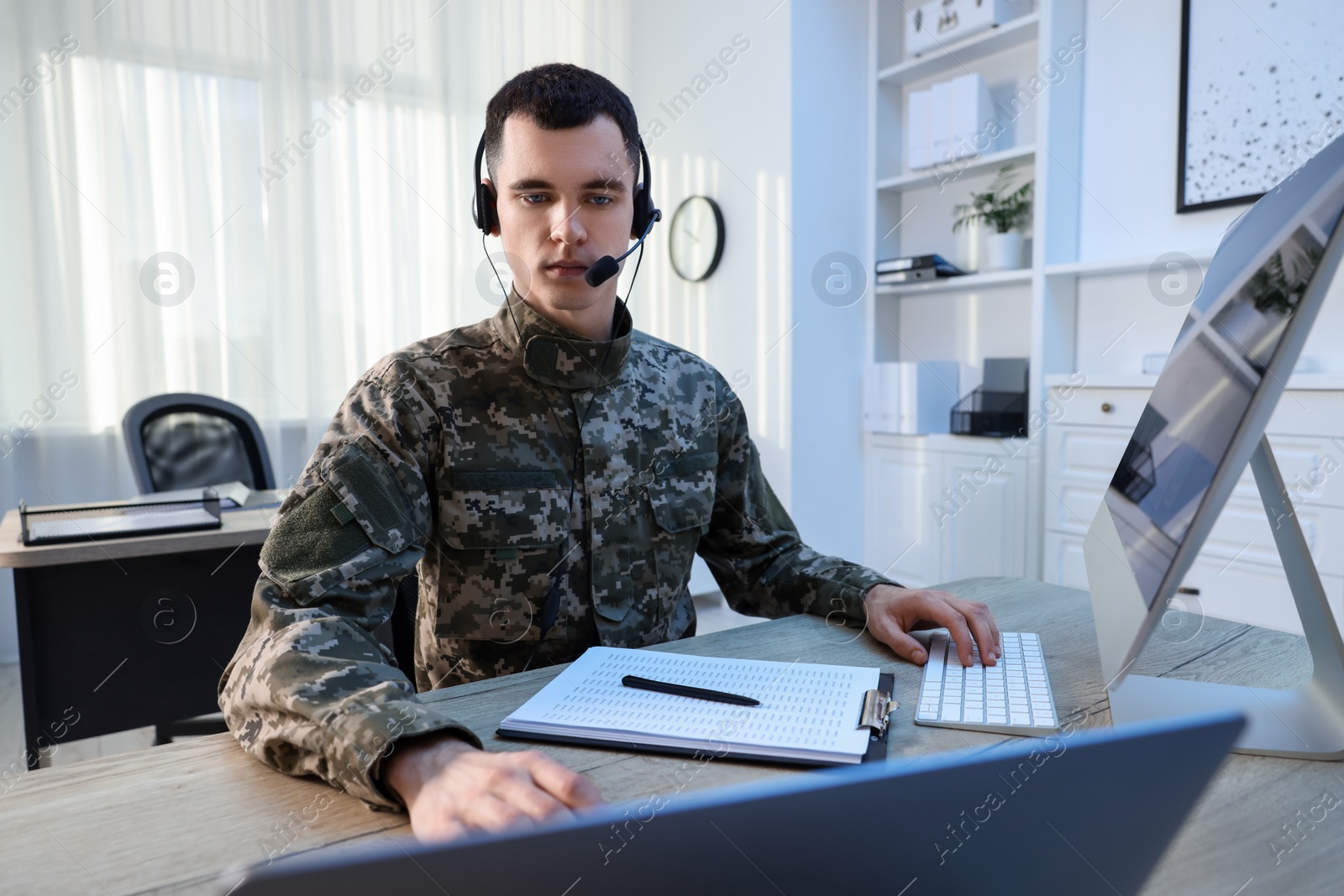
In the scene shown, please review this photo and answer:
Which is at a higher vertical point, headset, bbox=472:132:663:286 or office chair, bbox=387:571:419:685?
headset, bbox=472:132:663:286

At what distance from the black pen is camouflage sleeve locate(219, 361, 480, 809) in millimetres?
193

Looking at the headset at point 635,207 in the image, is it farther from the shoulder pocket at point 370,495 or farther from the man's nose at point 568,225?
the shoulder pocket at point 370,495

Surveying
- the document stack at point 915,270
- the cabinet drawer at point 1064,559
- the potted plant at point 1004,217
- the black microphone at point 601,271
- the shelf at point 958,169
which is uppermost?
the shelf at point 958,169

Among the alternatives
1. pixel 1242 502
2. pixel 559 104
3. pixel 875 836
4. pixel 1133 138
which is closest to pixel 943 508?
pixel 1242 502

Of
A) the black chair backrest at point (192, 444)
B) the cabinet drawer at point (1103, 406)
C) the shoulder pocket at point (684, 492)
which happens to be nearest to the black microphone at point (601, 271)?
the shoulder pocket at point (684, 492)

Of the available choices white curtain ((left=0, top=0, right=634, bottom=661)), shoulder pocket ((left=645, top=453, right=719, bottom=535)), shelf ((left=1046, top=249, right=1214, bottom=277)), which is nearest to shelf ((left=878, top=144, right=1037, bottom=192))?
shelf ((left=1046, top=249, right=1214, bottom=277))

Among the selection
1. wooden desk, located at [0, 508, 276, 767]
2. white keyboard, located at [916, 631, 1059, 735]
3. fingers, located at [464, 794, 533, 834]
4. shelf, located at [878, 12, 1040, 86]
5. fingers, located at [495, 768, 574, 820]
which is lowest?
wooden desk, located at [0, 508, 276, 767]

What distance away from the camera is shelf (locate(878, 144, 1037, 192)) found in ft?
9.96

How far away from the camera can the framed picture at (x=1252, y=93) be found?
2.44 meters

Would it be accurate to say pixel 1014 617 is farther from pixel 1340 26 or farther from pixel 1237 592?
pixel 1340 26

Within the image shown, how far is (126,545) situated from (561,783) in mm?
1496

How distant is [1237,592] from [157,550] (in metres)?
2.57

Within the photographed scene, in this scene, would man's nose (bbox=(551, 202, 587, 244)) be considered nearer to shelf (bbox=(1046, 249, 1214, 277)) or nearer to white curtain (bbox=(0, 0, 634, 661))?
shelf (bbox=(1046, 249, 1214, 277))

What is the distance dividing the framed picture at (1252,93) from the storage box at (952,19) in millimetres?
562
